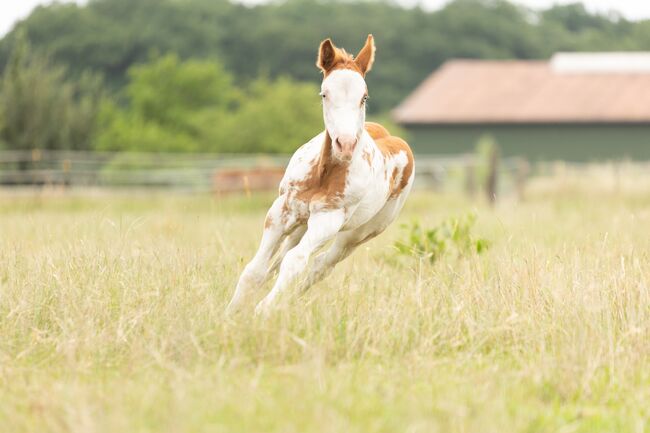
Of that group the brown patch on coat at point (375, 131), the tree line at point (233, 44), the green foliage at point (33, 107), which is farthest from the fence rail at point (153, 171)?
the brown patch on coat at point (375, 131)

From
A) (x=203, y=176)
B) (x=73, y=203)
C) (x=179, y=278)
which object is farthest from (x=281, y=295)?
(x=203, y=176)

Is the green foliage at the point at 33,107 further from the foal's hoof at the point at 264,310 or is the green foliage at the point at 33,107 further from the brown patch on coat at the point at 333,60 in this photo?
the foal's hoof at the point at 264,310

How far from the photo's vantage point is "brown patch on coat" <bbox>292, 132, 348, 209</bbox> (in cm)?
597

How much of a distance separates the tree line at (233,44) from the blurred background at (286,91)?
Answer: 124mm

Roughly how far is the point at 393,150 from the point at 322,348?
2292 millimetres

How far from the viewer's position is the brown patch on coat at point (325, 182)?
597 centimetres

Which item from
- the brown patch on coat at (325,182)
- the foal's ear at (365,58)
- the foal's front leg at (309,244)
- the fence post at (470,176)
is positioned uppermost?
the foal's ear at (365,58)

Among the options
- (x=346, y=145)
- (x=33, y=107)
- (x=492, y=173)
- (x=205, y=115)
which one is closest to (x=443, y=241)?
(x=346, y=145)

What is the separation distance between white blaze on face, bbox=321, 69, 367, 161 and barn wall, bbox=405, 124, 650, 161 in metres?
40.8

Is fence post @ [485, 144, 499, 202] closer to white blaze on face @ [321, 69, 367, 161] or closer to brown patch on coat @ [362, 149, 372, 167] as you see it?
brown patch on coat @ [362, 149, 372, 167]

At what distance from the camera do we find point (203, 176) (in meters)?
27.1

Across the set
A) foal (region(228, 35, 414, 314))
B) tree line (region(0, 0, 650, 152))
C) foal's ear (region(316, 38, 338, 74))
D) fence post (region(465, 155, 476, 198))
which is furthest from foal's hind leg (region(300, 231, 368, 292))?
tree line (region(0, 0, 650, 152))

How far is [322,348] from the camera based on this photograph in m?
4.84

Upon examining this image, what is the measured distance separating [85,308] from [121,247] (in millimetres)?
1701
